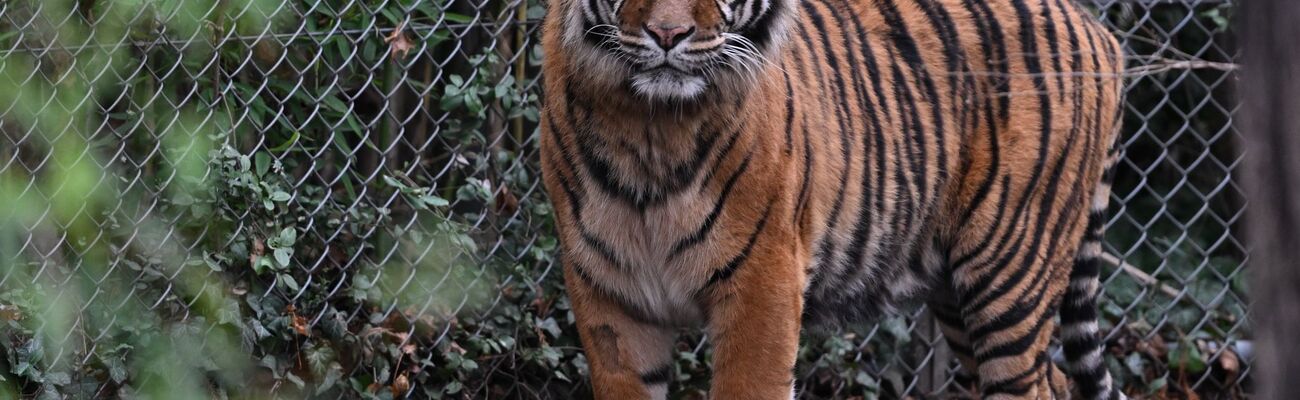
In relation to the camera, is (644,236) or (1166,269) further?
(1166,269)

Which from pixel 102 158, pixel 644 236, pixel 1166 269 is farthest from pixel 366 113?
pixel 1166 269

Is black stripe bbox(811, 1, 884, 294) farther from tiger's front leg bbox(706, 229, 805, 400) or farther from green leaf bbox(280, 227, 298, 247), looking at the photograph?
green leaf bbox(280, 227, 298, 247)

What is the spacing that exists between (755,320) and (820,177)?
0.46 meters

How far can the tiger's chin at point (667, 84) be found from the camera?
10.4 feet

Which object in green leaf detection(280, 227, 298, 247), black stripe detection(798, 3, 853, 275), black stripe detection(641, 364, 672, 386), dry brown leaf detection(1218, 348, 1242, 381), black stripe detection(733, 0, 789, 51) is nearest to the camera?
black stripe detection(733, 0, 789, 51)

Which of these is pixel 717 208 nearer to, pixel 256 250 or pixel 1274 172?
pixel 256 250

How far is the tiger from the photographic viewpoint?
336 centimetres

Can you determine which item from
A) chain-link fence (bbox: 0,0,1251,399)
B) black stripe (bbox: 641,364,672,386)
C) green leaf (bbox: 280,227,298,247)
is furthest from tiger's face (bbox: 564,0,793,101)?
green leaf (bbox: 280,227,298,247)

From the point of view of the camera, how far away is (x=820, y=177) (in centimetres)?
371

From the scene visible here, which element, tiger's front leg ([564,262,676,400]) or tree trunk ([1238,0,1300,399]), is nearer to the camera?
tree trunk ([1238,0,1300,399])

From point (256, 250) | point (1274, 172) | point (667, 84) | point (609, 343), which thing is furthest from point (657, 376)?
point (1274, 172)

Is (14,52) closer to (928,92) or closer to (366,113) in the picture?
(366,113)

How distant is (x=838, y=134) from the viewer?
3.82m

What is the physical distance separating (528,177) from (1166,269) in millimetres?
2695
